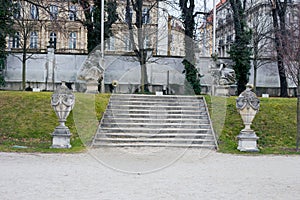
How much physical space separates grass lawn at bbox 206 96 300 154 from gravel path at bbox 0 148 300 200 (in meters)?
1.66

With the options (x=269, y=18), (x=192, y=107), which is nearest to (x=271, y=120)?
(x=192, y=107)

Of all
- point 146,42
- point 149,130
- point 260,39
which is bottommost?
point 149,130

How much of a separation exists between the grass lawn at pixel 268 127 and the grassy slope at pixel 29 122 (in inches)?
187

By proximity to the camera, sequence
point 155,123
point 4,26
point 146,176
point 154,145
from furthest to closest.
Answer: point 4,26 → point 155,123 → point 154,145 → point 146,176

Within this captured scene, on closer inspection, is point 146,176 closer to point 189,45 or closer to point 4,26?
point 4,26

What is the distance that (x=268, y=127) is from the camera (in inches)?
602

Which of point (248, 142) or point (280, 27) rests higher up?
point (280, 27)

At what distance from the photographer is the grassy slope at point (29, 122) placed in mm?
13195

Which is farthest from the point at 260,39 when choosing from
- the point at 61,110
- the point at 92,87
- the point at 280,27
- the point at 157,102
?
the point at 61,110

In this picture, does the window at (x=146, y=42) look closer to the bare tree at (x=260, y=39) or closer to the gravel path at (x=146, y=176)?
the bare tree at (x=260, y=39)

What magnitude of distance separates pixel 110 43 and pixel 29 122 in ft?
42.4

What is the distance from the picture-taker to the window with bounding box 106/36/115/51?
2594 centimetres

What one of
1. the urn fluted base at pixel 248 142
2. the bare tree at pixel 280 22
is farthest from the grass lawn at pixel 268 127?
the bare tree at pixel 280 22

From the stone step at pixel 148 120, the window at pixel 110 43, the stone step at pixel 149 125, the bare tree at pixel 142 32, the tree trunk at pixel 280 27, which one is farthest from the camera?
the window at pixel 110 43
